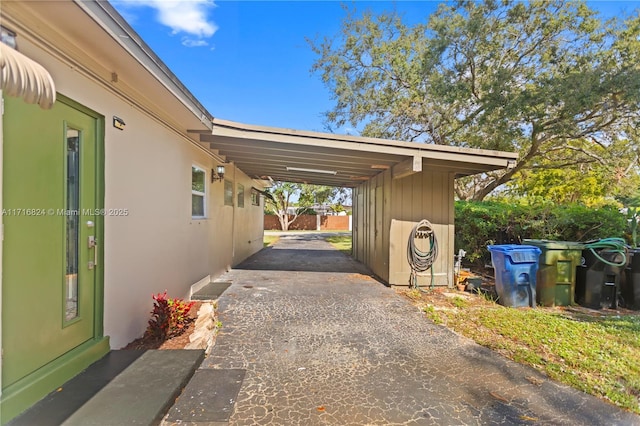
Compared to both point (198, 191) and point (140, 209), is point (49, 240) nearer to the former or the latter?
point (140, 209)

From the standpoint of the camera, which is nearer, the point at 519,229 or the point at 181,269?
the point at 181,269

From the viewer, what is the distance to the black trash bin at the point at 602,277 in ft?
16.2

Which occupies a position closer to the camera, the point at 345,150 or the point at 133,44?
the point at 133,44

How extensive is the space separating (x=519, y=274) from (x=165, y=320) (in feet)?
17.1

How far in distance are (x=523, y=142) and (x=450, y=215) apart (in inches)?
281

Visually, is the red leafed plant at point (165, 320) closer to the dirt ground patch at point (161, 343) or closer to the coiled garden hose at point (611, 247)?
the dirt ground patch at point (161, 343)

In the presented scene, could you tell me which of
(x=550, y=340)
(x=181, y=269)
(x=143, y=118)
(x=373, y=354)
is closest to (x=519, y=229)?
(x=550, y=340)

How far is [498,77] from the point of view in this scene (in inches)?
379

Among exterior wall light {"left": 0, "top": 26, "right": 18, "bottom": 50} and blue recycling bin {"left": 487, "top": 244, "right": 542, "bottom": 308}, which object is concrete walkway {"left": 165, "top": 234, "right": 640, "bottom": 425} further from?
exterior wall light {"left": 0, "top": 26, "right": 18, "bottom": 50}

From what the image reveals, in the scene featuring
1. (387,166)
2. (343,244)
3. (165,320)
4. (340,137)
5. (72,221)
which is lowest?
(343,244)

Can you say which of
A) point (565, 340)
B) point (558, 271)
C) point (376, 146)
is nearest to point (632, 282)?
point (558, 271)

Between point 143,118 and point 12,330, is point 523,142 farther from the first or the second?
point 12,330

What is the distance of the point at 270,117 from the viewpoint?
51.9ft

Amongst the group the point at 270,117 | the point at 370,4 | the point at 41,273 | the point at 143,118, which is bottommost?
the point at 41,273
